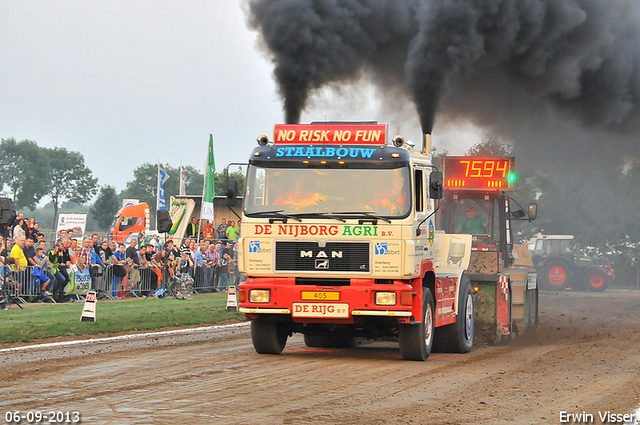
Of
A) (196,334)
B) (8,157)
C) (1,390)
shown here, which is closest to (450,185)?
(196,334)

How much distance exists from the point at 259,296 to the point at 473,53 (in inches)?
375

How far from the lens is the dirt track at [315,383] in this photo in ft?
23.0

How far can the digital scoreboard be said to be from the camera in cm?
1589

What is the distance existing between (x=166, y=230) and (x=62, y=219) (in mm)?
25099

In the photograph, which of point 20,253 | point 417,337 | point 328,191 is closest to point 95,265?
point 20,253

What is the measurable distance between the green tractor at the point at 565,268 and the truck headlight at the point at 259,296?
26239 mm

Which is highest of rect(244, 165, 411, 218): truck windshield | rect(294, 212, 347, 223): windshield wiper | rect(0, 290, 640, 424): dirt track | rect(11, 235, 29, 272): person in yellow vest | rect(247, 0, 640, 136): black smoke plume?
rect(247, 0, 640, 136): black smoke plume

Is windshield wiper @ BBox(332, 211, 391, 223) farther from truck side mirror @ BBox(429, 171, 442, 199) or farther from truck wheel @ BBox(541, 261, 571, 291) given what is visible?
truck wheel @ BBox(541, 261, 571, 291)

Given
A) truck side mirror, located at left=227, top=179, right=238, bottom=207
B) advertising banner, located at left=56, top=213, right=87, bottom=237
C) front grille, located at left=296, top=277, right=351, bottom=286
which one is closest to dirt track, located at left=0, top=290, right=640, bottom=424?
front grille, located at left=296, top=277, right=351, bottom=286

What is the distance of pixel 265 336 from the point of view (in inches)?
448

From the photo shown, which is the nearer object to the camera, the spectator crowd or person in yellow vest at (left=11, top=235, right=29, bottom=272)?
person in yellow vest at (left=11, top=235, right=29, bottom=272)

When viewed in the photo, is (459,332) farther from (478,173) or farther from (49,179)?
(49,179)

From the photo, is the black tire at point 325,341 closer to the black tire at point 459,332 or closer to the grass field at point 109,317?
the black tire at point 459,332

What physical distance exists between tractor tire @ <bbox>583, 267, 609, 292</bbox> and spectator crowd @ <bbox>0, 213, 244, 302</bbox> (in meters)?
16.0
